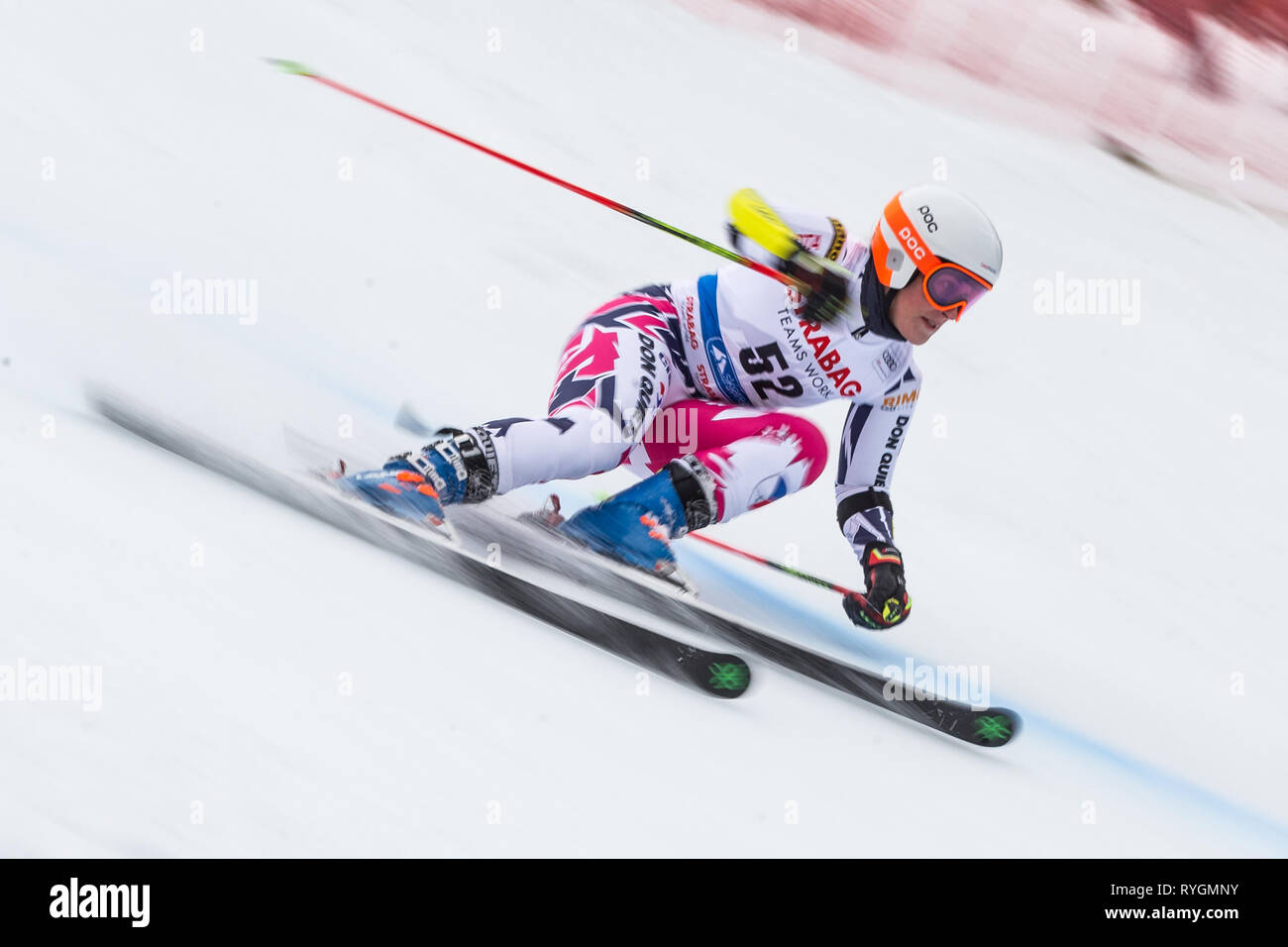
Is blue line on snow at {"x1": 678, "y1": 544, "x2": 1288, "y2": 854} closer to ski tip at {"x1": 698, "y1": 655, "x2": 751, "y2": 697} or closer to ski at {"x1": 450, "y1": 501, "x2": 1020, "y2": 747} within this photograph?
ski at {"x1": 450, "y1": 501, "x2": 1020, "y2": 747}

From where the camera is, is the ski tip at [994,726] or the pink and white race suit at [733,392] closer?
the pink and white race suit at [733,392]

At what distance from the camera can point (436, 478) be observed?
321cm

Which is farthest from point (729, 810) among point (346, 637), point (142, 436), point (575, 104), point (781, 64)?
point (781, 64)

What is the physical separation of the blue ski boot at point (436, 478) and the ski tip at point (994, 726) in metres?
1.46

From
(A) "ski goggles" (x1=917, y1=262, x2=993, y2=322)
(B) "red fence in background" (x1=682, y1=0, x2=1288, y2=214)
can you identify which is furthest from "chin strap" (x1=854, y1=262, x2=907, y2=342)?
(B) "red fence in background" (x1=682, y1=0, x2=1288, y2=214)

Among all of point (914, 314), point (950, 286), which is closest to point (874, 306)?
point (914, 314)

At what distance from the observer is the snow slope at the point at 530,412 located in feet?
9.11

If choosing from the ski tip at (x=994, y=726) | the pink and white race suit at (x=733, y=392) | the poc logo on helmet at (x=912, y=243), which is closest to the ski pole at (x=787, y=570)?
the pink and white race suit at (x=733, y=392)

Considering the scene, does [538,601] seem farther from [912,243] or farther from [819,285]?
[912,243]

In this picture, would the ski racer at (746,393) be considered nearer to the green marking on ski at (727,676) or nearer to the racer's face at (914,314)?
the racer's face at (914,314)

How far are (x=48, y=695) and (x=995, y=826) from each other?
2.24m

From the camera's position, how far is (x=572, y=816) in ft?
9.08

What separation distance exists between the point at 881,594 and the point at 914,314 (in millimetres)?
802

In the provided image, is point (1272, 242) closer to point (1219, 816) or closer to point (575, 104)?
point (575, 104)
